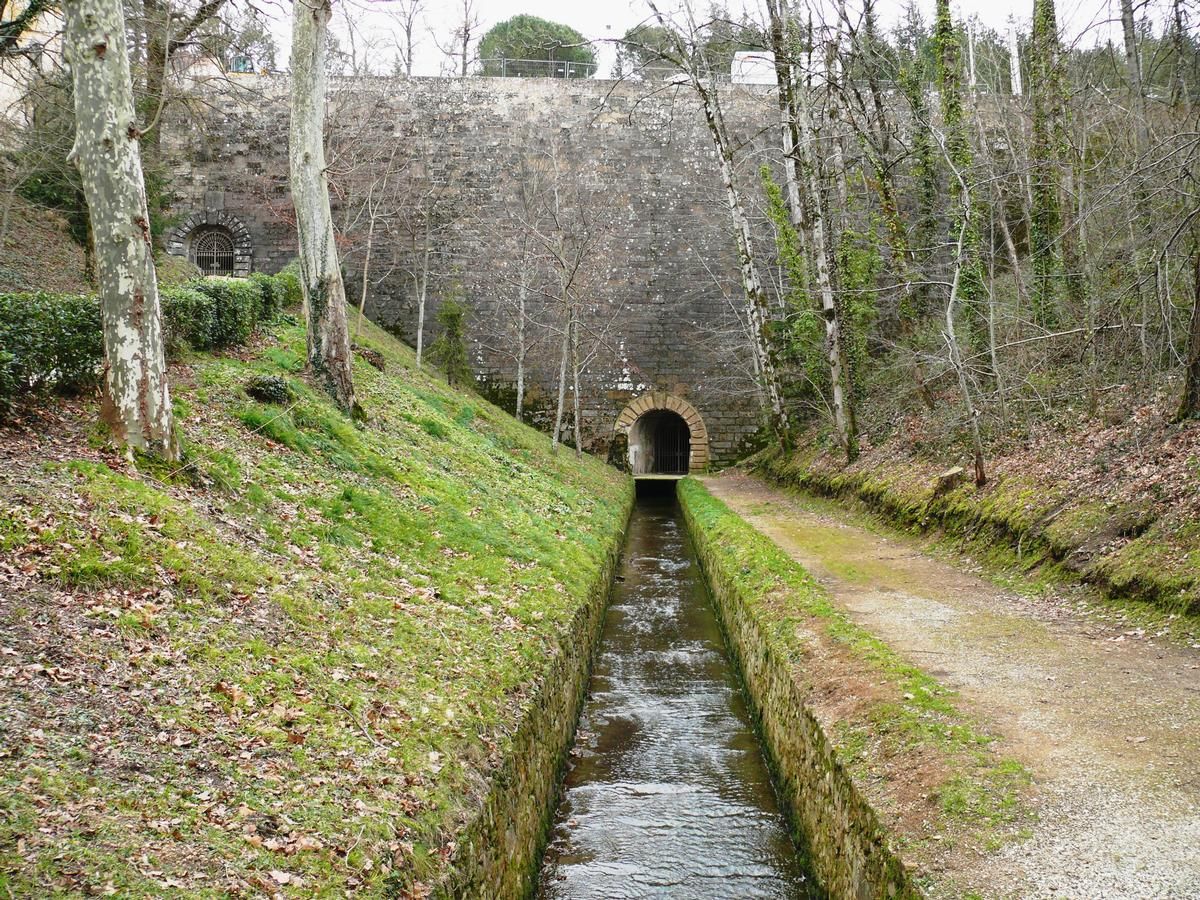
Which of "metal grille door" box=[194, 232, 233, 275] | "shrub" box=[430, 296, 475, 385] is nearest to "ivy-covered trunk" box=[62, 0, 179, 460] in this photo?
"shrub" box=[430, 296, 475, 385]

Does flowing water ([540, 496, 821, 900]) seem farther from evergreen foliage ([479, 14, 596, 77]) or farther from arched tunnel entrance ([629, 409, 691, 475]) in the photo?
evergreen foliage ([479, 14, 596, 77])

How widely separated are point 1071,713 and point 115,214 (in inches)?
270

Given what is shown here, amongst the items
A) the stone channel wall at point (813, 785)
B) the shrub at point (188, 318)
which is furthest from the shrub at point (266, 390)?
the stone channel wall at point (813, 785)

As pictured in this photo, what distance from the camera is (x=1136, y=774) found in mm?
4086

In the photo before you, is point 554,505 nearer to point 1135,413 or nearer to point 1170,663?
point 1135,413

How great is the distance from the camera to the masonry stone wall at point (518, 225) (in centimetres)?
2539

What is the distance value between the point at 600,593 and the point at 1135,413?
629 centimetres

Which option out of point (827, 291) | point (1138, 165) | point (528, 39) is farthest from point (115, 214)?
point (528, 39)

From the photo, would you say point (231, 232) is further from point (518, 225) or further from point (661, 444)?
point (661, 444)

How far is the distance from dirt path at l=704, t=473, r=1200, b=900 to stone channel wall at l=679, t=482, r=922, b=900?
592 mm

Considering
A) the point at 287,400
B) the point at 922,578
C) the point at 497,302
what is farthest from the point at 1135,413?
the point at 497,302

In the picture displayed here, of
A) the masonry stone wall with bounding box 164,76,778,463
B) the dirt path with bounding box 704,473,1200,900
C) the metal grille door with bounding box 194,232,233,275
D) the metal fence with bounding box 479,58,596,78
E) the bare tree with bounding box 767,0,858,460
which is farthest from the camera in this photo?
the metal fence with bounding box 479,58,596,78

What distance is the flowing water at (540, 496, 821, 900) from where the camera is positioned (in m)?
5.22

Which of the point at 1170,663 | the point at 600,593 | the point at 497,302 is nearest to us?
the point at 1170,663
